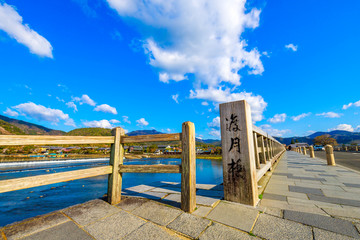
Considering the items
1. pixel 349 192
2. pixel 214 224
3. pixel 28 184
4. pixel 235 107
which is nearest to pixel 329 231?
pixel 214 224

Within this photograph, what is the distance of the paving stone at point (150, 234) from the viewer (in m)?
1.66

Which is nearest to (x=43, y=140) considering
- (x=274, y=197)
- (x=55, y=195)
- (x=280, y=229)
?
(x=280, y=229)

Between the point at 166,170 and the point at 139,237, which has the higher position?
the point at 166,170

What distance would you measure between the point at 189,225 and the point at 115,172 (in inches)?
66.4

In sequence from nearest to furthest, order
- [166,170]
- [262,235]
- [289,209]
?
[262,235], [289,209], [166,170]

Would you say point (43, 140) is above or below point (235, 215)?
above

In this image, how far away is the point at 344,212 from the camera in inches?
86.9

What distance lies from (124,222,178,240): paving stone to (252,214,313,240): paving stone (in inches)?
41.4

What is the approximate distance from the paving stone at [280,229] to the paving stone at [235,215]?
0.11 meters

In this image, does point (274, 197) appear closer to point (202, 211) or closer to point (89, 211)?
point (202, 211)

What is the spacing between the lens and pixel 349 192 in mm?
3344

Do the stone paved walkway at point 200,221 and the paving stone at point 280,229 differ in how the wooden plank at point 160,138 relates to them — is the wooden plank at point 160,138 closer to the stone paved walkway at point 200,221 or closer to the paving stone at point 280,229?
the stone paved walkway at point 200,221

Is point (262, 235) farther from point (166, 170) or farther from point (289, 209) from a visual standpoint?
point (166, 170)

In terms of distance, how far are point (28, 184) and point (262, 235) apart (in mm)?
3043
